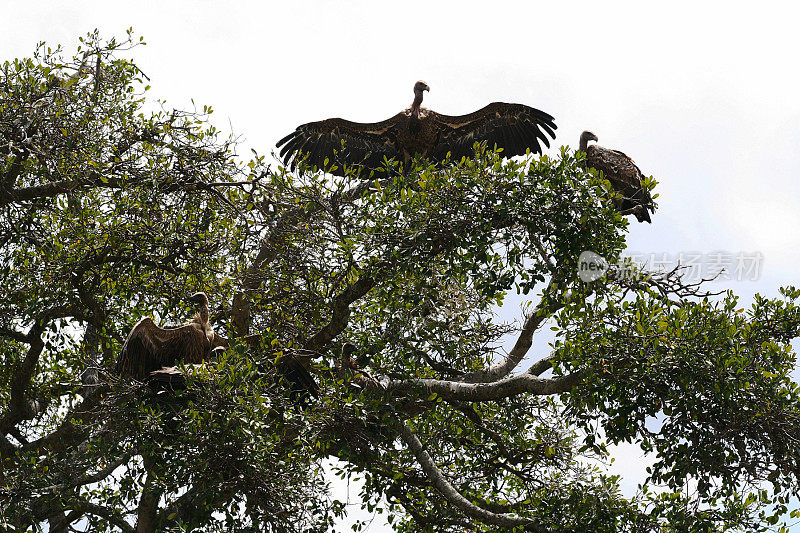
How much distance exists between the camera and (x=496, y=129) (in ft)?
38.2

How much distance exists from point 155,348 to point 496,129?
6.48m

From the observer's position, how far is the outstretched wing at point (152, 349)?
270 inches

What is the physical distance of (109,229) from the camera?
9.12 metres

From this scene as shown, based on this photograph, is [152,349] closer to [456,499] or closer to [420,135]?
[456,499]

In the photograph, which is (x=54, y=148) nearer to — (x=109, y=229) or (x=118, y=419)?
(x=109, y=229)

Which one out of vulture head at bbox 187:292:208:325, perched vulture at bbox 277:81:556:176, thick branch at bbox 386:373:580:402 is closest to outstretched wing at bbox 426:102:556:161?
perched vulture at bbox 277:81:556:176

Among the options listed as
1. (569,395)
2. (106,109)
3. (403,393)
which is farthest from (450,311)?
(106,109)

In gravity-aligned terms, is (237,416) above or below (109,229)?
below

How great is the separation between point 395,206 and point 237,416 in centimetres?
245

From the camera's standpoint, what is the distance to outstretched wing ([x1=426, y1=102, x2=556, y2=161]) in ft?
37.6

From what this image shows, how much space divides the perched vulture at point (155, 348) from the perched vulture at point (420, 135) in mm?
4939

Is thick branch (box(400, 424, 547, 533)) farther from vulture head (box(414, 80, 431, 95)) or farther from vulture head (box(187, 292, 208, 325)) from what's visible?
vulture head (box(414, 80, 431, 95))

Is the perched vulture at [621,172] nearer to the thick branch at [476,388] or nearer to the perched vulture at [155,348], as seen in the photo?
the thick branch at [476,388]

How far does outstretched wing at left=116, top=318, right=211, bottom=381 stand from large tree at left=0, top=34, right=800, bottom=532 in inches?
7.8
